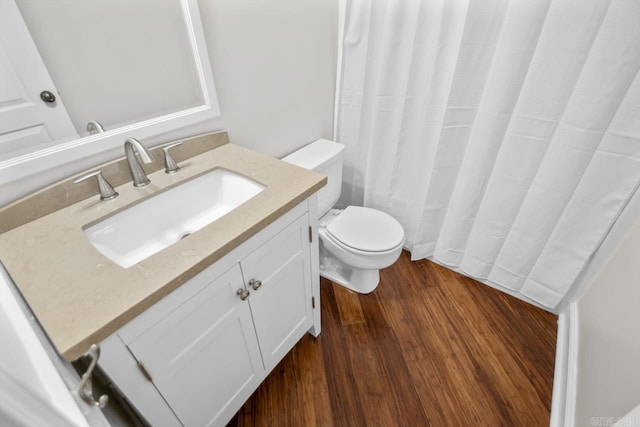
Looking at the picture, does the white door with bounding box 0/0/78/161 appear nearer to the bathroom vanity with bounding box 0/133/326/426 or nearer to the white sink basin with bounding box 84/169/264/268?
the bathroom vanity with bounding box 0/133/326/426

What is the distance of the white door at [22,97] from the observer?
0.71 m

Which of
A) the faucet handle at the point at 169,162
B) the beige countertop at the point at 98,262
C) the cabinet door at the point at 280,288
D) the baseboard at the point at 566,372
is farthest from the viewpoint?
the baseboard at the point at 566,372

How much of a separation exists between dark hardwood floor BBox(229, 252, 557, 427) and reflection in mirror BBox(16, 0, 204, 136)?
46.5 inches

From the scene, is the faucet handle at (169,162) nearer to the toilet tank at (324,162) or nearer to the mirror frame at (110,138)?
the mirror frame at (110,138)

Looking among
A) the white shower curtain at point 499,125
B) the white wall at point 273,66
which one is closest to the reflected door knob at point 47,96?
the white wall at point 273,66

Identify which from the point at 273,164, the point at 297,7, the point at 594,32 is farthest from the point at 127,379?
the point at 594,32

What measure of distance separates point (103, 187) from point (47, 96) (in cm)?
28

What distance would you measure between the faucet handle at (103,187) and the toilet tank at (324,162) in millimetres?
742

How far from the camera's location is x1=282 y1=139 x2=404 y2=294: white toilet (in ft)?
4.50

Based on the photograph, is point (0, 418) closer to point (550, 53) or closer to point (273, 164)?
point (273, 164)

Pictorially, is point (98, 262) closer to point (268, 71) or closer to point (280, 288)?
point (280, 288)

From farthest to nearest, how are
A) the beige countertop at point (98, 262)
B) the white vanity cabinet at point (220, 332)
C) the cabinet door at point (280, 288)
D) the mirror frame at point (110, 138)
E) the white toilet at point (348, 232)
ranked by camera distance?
1. the white toilet at point (348, 232)
2. the cabinet door at point (280, 288)
3. the mirror frame at point (110, 138)
4. the white vanity cabinet at point (220, 332)
5. the beige countertop at point (98, 262)

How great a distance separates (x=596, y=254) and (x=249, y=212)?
148 centimetres

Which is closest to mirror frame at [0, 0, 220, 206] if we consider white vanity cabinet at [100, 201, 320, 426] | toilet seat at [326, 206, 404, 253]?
white vanity cabinet at [100, 201, 320, 426]
